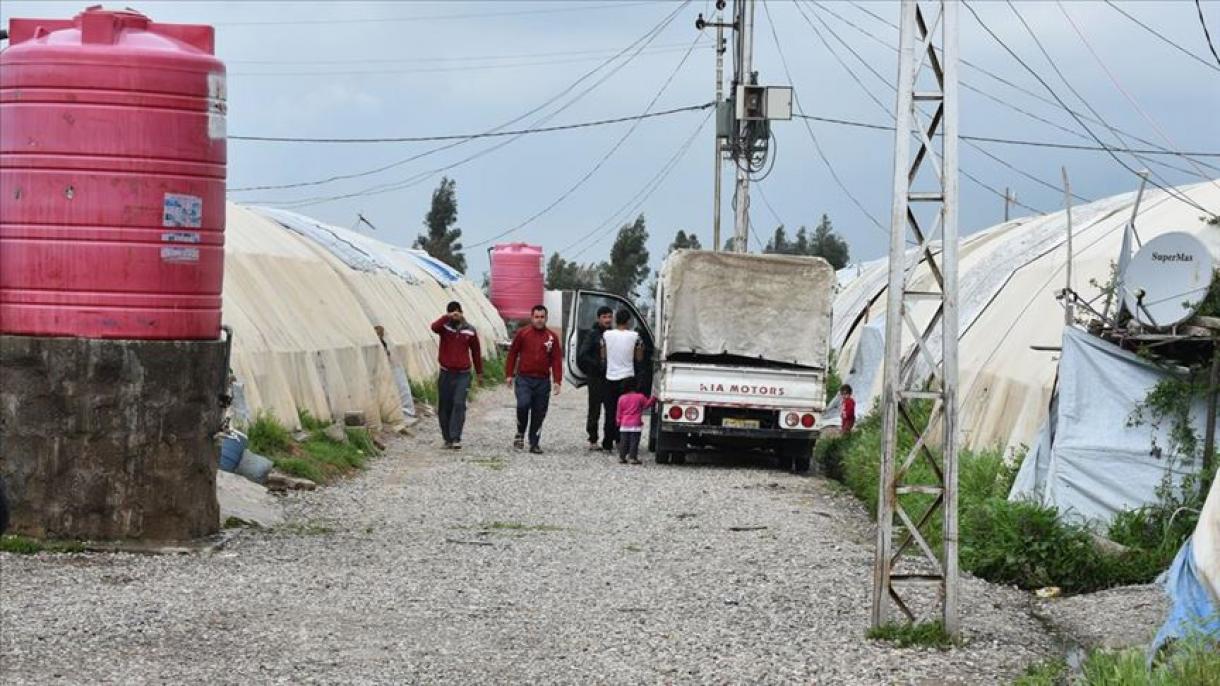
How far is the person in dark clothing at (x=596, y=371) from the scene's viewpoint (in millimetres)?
22016

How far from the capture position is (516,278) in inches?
2291

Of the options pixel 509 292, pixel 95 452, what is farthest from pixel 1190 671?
pixel 509 292

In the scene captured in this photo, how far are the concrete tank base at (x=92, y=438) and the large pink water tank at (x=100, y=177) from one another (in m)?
0.24

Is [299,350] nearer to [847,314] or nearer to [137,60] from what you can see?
[137,60]

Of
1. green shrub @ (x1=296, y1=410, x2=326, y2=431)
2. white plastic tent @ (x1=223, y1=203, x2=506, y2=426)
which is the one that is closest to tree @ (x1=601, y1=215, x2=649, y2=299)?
white plastic tent @ (x1=223, y1=203, x2=506, y2=426)

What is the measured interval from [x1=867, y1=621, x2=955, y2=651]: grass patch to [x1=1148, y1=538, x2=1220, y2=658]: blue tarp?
1.23 metres

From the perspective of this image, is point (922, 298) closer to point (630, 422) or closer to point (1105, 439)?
point (1105, 439)

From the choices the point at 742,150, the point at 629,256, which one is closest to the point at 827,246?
the point at 629,256

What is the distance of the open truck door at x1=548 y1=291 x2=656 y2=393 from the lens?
2283 centimetres

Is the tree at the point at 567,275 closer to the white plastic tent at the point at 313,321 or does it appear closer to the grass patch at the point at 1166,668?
the white plastic tent at the point at 313,321

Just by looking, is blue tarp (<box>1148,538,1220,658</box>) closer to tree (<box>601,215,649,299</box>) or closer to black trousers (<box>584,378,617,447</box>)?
black trousers (<box>584,378,617,447</box>)

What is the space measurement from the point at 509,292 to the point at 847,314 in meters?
25.5

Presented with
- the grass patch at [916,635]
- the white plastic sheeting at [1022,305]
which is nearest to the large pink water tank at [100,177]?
the grass patch at [916,635]

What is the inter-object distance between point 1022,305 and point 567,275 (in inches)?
2534
